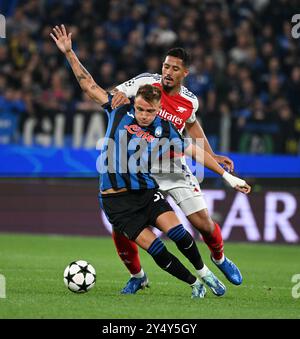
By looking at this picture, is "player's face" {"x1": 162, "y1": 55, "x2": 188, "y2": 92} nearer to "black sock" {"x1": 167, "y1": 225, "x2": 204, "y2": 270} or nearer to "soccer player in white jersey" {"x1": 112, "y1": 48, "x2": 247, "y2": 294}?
"soccer player in white jersey" {"x1": 112, "y1": 48, "x2": 247, "y2": 294}

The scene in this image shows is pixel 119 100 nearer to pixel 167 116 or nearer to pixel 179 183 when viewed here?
pixel 167 116

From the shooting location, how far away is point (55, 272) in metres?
10.7

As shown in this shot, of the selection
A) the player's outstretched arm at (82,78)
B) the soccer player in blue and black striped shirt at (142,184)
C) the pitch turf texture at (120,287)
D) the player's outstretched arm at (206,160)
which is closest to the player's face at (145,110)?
the soccer player in blue and black striped shirt at (142,184)

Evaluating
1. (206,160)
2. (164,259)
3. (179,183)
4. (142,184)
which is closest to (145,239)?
(164,259)

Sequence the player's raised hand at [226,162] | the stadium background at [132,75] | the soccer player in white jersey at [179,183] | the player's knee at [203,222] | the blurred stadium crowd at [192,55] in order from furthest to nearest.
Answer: the blurred stadium crowd at [192,55], the stadium background at [132,75], the player's raised hand at [226,162], the player's knee at [203,222], the soccer player in white jersey at [179,183]

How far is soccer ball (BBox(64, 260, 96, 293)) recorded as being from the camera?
855 centimetres

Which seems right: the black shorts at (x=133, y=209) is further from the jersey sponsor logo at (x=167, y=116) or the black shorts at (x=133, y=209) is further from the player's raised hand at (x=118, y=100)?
the jersey sponsor logo at (x=167, y=116)

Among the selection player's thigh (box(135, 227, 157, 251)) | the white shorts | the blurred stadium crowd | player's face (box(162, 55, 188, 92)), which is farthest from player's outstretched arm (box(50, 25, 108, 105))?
the blurred stadium crowd

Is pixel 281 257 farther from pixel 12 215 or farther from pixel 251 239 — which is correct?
pixel 12 215

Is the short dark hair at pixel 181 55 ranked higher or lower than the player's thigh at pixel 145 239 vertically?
higher

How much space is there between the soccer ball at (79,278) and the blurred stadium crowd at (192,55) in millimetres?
7702

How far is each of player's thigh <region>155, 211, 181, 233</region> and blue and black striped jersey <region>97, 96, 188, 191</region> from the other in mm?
319

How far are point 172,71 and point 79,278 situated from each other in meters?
2.31

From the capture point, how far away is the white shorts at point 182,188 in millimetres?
9250
